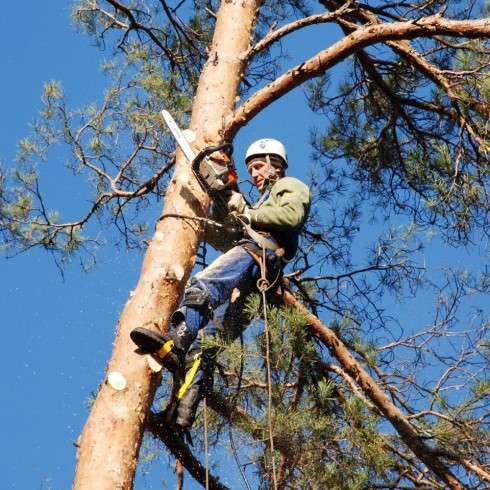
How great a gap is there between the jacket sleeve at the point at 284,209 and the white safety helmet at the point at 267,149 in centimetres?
38

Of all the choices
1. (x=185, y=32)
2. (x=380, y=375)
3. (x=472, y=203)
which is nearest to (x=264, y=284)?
(x=380, y=375)

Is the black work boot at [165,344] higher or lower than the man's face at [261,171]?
lower

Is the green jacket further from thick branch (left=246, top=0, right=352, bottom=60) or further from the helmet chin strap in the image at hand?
thick branch (left=246, top=0, right=352, bottom=60)

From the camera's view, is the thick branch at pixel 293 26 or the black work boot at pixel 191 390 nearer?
the black work boot at pixel 191 390

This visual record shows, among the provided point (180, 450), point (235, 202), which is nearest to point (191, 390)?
point (180, 450)

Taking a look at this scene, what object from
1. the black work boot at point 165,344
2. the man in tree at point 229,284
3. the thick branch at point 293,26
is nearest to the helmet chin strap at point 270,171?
the man in tree at point 229,284

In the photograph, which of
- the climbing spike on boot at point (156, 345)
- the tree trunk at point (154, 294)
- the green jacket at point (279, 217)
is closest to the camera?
the tree trunk at point (154, 294)

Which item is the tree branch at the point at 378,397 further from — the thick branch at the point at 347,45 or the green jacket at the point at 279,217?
the thick branch at the point at 347,45

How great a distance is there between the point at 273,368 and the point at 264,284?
1.06 feet

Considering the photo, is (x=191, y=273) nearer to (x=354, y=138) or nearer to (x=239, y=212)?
(x=239, y=212)

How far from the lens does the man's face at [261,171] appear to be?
14.9 ft

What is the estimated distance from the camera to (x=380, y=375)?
171 inches

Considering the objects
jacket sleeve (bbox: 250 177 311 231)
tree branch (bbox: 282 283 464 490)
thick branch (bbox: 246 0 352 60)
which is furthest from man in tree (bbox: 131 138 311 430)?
thick branch (bbox: 246 0 352 60)

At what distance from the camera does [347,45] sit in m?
4.18
